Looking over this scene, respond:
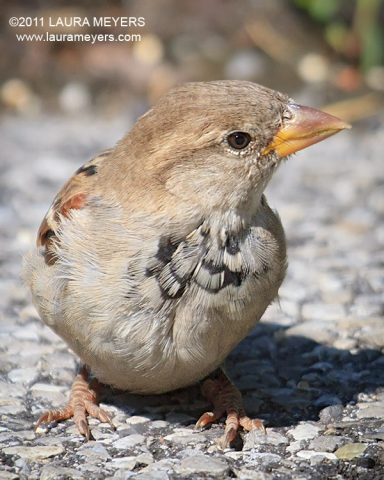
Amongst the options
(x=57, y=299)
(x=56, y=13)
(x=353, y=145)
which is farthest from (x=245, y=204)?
(x=56, y=13)

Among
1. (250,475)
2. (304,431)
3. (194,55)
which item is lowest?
(250,475)

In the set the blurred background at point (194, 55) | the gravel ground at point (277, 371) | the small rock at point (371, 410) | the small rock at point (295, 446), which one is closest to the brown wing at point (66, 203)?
the gravel ground at point (277, 371)

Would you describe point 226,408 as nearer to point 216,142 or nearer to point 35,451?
point 35,451

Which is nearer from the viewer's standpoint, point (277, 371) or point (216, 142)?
point (216, 142)

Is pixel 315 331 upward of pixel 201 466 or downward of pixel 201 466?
upward

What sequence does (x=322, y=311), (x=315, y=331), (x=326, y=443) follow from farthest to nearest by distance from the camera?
(x=322, y=311) → (x=315, y=331) → (x=326, y=443)

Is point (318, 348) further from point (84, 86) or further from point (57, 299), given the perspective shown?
point (84, 86)

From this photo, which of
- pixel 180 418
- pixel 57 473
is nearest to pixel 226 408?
pixel 180 418
